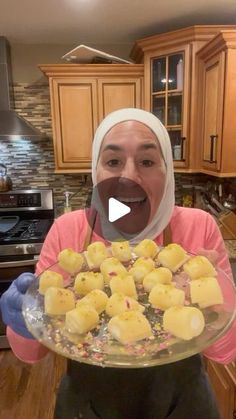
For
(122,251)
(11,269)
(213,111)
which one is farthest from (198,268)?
(11,269)

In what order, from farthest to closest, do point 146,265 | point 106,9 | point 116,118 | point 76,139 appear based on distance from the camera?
1. point 76,139
2. point 106,9
3. point 116,118
4. point 146,265

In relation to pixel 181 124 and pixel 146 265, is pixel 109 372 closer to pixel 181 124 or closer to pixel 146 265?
pixel 146 265

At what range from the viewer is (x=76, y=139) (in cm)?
222

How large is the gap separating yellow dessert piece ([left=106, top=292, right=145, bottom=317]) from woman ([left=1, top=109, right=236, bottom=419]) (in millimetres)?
201

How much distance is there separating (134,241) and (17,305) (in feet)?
1.08

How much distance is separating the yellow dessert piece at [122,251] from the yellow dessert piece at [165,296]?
123 millimetres

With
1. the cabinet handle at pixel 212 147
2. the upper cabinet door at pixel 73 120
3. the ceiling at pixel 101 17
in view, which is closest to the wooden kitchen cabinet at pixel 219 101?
the cabinet handle at pixel 212 147

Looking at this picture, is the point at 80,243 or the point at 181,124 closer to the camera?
the point at 80,243

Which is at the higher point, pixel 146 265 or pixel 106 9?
pixel 106 9

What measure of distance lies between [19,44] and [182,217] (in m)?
2.09

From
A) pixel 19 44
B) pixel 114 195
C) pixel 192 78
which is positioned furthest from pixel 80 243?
pixel 19 44

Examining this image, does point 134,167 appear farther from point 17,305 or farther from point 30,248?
point 30,248

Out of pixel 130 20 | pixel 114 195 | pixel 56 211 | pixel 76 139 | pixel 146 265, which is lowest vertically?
pixel 56 211

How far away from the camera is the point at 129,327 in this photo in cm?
53
